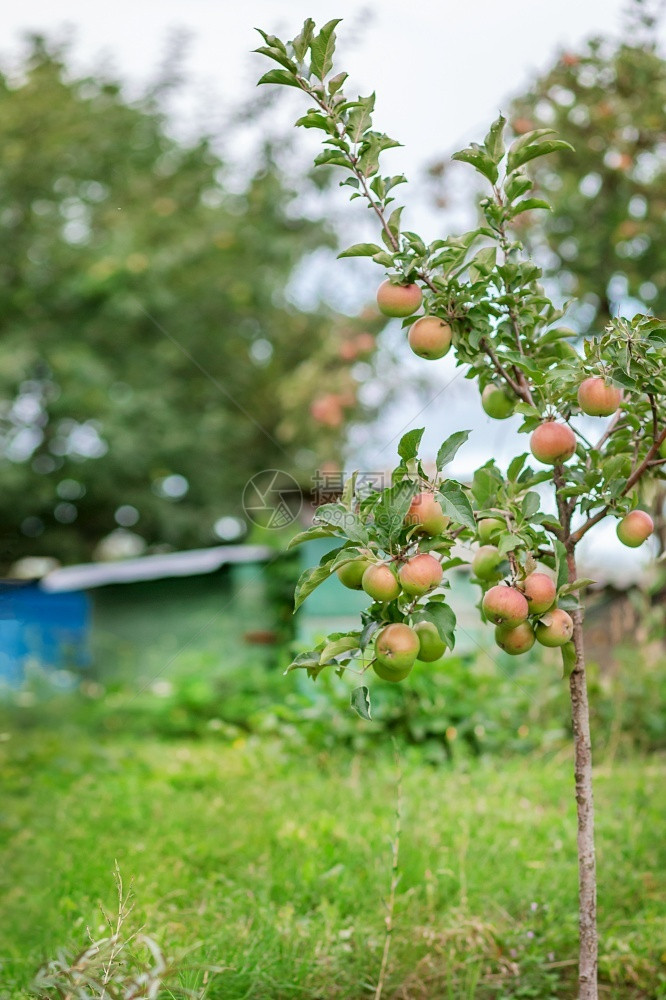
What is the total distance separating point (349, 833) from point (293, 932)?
0.57m

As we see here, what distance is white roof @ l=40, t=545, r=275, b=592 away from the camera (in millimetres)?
5492

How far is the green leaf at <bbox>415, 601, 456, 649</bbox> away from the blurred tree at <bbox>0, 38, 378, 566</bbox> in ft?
22.3

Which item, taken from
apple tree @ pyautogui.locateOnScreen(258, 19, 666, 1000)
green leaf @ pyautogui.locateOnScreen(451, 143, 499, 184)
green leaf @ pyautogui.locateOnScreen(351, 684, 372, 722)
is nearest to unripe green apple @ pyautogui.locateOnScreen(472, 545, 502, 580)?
apple tree @ pyautogui.locateOnScreen(258, 19, 666, 1000)

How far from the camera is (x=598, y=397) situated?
1339 mm

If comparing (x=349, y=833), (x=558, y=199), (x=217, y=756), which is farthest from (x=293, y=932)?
(x=558, y=199)

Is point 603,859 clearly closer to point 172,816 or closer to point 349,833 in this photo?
point 349,833

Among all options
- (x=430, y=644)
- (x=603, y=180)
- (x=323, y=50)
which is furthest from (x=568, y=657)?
(x=603, y=180)

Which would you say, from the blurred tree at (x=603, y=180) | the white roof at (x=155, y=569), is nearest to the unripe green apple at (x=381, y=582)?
the blurred tree at (x=603, y=180)

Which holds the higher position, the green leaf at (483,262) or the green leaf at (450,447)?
the green leaf at (483,262)

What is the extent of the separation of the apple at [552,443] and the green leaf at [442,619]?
0.94 ft

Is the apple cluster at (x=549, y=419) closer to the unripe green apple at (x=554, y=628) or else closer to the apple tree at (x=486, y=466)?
the apple tree at (x=486, y=466)

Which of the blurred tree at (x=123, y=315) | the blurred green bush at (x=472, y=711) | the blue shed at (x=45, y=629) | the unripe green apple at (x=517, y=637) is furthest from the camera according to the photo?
the blurred tree at (x=123, y=315)

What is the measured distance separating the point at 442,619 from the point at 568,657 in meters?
0.24

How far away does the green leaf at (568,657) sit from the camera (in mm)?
1372
